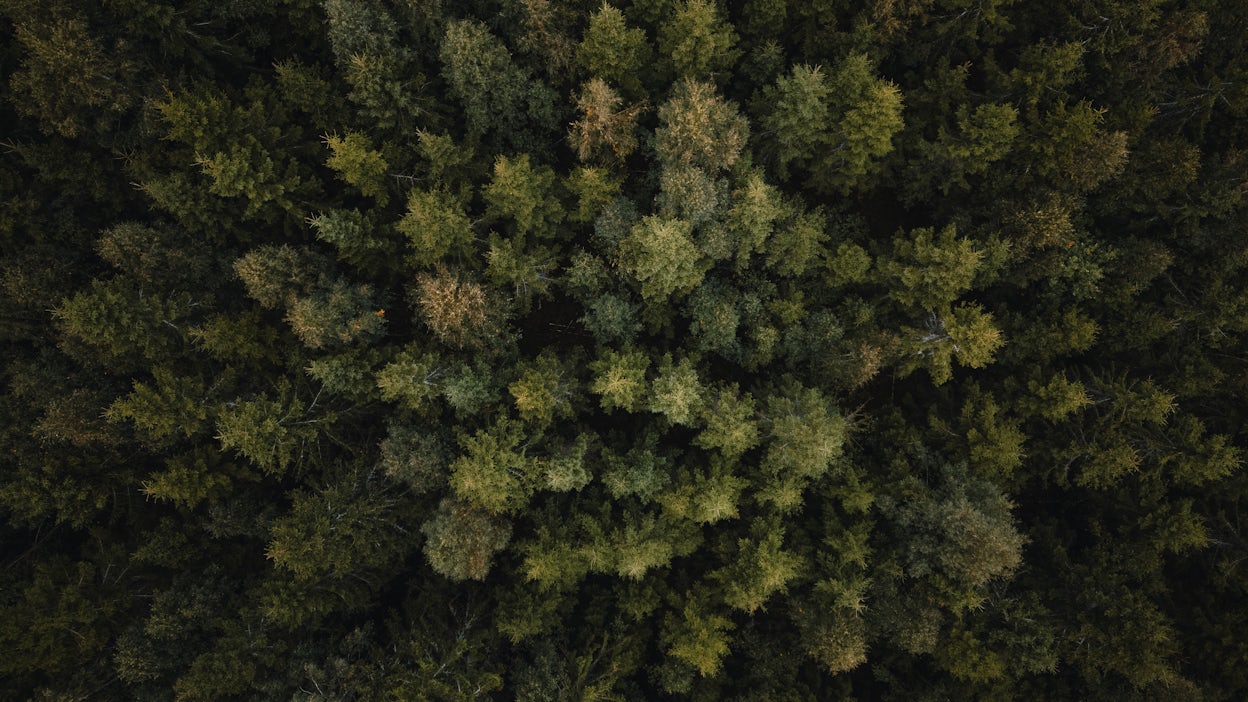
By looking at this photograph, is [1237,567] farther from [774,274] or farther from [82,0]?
[82,0]

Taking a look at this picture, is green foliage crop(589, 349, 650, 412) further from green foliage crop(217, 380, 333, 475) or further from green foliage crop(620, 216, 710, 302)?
green foliage crop(217, 380, 333, 475)

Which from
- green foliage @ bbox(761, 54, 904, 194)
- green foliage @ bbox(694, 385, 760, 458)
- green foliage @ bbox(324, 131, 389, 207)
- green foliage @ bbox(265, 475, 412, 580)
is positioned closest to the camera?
green foliage @ bbox(265, 475, 412, 580)

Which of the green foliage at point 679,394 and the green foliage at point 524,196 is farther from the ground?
the green foliage at point 524,196

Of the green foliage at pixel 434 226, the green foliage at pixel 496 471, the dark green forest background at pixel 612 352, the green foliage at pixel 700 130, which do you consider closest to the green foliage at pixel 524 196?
the dark green forest background at pixel 612 352

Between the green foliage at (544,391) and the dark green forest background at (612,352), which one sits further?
the green foliage at (544,391)

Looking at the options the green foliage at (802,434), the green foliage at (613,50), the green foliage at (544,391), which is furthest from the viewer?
the green foliage at (544,391)

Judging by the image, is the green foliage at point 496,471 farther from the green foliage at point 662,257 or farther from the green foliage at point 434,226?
the green foliage at point 662,257

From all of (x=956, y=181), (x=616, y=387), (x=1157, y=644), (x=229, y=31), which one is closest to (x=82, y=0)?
(x=229, y=31)

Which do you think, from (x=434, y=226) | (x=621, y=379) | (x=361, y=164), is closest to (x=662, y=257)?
(x=621, y=379)

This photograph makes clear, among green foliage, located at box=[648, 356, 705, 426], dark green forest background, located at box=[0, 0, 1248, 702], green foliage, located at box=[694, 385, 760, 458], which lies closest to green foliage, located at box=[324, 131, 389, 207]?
dark green forest background, located at box=[0, 0, 1248, 702]

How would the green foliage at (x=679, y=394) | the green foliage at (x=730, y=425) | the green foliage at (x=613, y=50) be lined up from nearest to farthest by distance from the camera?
the green foliage at (x=613, y=50) < the green foliage at (x=730, y=425) < the green foliage at (x=679, y=394)
